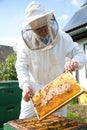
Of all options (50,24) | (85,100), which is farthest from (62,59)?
(85,100)

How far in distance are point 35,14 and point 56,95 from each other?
85 centimetres

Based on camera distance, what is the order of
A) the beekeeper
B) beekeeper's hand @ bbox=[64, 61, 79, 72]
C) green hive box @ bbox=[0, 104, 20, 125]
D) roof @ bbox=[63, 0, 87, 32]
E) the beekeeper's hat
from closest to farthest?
beekeeper's hand @ bbox=[64, 61, 79, 72] → the beekeeper's hat → the beekeeper → green hive box @ bbox=[0, 104, 20, 125] → roof @ bbox=[63, 0, 87, 32]

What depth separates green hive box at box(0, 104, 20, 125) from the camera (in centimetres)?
461

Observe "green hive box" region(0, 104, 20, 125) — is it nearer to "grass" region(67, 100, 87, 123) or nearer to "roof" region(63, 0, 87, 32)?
"grass" region(67, 100, 87, 123)

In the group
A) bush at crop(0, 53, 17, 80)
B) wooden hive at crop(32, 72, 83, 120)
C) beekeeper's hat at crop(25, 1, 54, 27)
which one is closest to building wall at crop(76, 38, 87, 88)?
bush at crop(0, 53, 17, 80)

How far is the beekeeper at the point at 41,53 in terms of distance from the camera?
3.33 m

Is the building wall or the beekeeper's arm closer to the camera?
the beekeeper's arm

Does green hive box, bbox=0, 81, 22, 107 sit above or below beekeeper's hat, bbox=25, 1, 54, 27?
below

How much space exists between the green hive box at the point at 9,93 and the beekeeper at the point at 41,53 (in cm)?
106

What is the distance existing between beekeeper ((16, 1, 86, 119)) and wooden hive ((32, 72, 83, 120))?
1.28 ft

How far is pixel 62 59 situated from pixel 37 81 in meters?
0.36

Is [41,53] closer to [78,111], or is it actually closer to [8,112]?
[8,112]

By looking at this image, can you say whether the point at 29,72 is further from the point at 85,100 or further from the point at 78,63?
the point at 85,100

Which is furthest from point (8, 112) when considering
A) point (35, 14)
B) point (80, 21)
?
point (80, 21)
